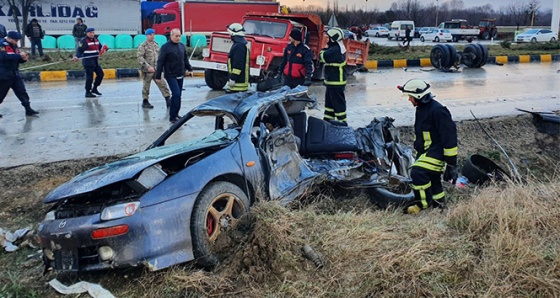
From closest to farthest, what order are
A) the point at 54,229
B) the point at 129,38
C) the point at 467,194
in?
1. the point at 54,229
2. the point at 467,194
3. the point at 129,38

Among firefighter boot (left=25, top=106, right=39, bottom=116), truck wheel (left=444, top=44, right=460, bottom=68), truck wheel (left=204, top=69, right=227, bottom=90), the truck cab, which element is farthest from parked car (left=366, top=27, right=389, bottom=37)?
firefighter boot (left=25, top=106, right=39, bottom=116)

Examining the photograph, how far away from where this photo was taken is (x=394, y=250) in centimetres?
367

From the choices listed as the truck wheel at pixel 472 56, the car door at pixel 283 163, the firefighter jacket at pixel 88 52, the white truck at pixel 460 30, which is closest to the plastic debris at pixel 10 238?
the car door at pixel 283 163

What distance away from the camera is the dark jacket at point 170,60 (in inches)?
348

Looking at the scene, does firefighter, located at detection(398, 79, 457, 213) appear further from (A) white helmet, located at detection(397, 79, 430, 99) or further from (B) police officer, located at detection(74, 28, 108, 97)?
(B) police officer, located at detection(74, 28, 108, 97)

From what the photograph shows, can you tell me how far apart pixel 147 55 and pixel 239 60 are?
2.49m

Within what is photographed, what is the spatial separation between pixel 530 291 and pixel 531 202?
1.17 m

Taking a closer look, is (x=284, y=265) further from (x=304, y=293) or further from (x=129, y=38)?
(x=129, y=38)

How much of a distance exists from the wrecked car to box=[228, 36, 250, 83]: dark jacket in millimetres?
3057

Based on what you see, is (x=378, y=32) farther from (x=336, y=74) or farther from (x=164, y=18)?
(x=336, y=74)

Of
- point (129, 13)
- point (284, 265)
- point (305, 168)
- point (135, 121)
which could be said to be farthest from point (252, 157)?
point (129, 13)

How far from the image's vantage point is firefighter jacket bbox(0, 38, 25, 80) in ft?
29.4

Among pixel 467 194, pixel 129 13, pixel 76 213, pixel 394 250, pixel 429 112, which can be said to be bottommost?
pixel 467 194

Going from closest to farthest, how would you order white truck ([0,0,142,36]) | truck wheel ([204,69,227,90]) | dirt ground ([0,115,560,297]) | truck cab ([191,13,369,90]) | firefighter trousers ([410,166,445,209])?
1. dirt ground ([0,115,560,297])
2. firefighter trousers ([410,166,445,209])
3. truck cab ([191,13,369,90])
4. truck wheel ([204,69,227,90])
5. white truck ([0,0,142,36])
